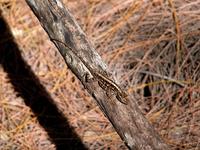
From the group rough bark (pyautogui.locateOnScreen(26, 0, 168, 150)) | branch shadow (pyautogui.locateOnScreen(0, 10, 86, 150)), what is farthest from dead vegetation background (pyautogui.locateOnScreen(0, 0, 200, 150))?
rough bark (pyautogui.locateOnScreen(26, 0, 168, 150))

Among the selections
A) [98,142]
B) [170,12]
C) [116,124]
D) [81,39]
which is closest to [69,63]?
[81,39]

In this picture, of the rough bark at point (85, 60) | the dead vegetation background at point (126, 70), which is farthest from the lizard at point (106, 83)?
the dead vegetation background at point (126, 70)

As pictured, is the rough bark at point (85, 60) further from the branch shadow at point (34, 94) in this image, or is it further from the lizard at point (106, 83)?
the branch shadow at point (34, 94)

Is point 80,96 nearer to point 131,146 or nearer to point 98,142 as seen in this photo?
point 98,142

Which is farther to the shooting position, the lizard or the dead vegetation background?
the dead vegetation background

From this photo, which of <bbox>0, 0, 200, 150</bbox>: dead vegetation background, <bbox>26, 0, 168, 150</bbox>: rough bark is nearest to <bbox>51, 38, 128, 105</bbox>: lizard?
<bbox>26, 0, 168, 150</bbox>: rough bark

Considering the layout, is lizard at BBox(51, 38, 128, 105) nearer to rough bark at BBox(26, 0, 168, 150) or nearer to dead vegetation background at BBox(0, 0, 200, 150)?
rough bark at BBox(26, 0, 168, 150)
